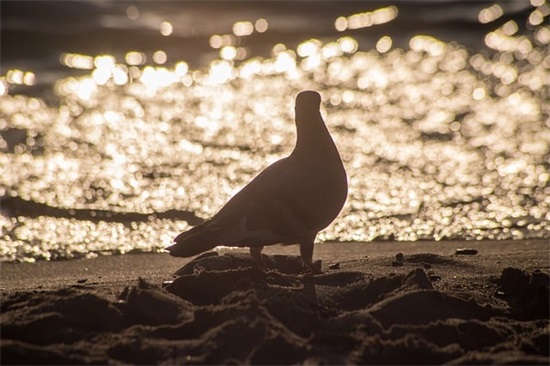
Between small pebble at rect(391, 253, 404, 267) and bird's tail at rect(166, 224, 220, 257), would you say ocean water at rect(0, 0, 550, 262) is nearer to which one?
small pebble at rect(391, 253, 404, 267)

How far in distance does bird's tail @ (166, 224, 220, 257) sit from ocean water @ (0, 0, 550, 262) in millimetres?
2654

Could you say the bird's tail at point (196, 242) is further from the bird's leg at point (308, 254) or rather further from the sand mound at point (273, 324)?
the bird's leg at point (308, 254)

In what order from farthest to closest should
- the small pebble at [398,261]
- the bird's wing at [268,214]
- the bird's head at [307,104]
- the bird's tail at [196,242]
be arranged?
1. the bird's head at [307,104]
2. the small pebble at [398,261]
3. the bird's wing at [268,214]
4. the bird's tail at [196,242]

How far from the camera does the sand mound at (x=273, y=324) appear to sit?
14.7 feet

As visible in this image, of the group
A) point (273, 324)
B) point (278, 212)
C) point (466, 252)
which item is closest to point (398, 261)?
point (466, 252)

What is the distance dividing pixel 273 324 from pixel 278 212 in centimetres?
161

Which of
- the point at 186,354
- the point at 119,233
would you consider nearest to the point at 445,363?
the point at 186,354

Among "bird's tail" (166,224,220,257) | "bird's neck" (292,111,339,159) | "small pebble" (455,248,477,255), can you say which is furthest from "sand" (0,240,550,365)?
"small pebble" (455,248,477,255)

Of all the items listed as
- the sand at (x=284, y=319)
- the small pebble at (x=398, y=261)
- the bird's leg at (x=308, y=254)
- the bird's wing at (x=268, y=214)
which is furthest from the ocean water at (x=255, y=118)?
the sand at (x=284, y=319)

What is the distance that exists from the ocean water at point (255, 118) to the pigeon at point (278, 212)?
8.25 feet

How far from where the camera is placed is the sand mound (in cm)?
449

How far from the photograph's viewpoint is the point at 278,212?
6.19m

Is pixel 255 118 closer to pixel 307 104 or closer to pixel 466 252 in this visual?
pixel 466 252

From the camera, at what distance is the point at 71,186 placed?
10617 mm
